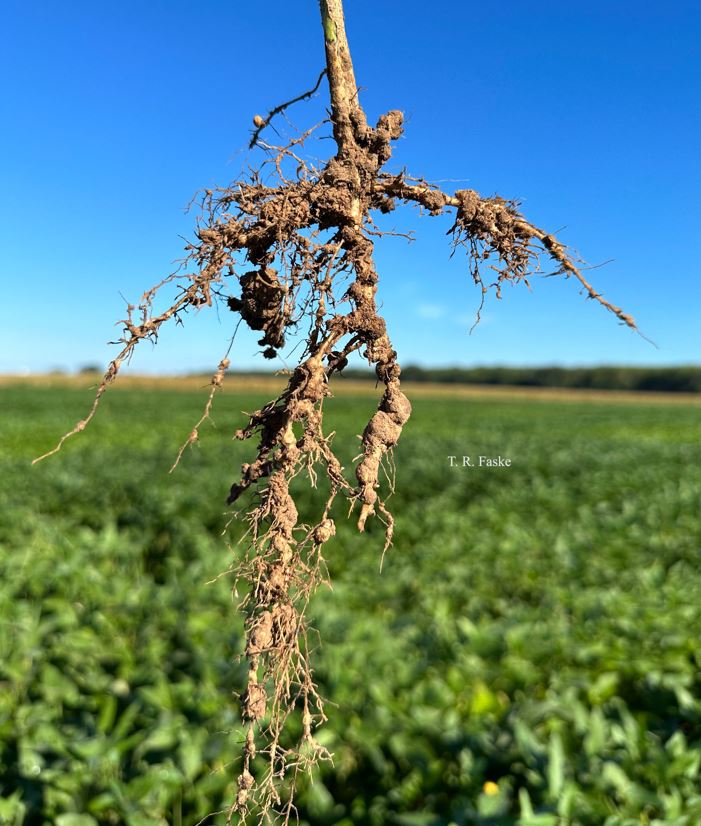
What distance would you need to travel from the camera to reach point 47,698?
2.89m

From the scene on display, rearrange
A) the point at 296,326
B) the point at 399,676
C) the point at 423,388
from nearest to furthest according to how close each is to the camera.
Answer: the point at 296,326, the point at 399,676, the point at 423,388

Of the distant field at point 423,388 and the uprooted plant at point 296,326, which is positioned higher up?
the uprooted plant at point 296,326

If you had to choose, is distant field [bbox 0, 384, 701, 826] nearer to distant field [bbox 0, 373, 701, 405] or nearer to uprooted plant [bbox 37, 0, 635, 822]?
uprooted plant [bbox 37, 0, 635, 822]

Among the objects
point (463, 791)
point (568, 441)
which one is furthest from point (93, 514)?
point (568, 441)

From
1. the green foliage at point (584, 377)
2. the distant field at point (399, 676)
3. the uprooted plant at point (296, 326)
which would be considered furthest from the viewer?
the green foliage at point (584, 377)

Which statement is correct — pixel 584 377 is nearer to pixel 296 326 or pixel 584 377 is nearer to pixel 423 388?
pixel 423 388

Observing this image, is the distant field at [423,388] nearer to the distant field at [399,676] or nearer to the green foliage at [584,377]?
the green foliage at [584,377]

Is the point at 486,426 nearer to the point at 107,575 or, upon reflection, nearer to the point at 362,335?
the point at 107,575

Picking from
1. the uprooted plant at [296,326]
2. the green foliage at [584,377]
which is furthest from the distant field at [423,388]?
the uprooted plant at [296,326]

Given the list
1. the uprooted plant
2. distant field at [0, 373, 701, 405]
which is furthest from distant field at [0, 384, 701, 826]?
distant field at [0, 373, 701, 405]

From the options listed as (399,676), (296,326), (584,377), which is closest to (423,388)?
(584,377)

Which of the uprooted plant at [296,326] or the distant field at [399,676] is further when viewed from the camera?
the distant field at [399,676]

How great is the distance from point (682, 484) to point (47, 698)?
840cm

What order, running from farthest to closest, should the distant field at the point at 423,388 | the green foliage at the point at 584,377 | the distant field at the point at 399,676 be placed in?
the green foliage at the point at 584,377 → the distant field at the point at 423,388 → the distant field at the point at 399,676
